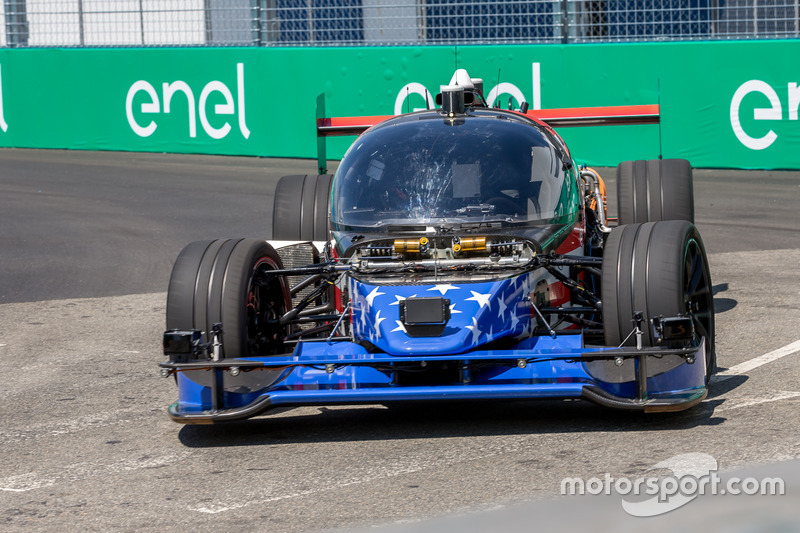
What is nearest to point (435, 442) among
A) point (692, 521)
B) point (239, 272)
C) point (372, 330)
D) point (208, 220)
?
point (372, 330)

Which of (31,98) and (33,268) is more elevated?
(31,98)

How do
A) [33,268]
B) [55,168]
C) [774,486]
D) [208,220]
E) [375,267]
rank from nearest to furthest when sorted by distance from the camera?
[774,486]
[375,267]
[33,268]
[208,220]
[55,168]

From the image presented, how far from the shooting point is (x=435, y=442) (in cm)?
561

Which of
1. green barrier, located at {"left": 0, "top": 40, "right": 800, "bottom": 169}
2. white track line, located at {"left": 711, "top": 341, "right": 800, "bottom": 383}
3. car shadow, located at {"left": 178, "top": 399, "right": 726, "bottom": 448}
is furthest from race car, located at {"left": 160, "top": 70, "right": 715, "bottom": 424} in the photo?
green barrier, located at {"left": 0, "top": 40, "right": 800, "bottom": 169}

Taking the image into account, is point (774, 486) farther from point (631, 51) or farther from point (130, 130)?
point (130, 130)

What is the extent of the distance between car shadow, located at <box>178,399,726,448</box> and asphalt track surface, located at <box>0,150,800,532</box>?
2 centimetres

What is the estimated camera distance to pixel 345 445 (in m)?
5.68

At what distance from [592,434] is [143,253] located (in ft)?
23.9

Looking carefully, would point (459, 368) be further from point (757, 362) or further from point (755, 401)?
point (757, 362)

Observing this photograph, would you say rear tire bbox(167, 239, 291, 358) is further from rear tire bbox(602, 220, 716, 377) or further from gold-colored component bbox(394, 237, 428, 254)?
rear tire bbox(602, 220, 716, 377)

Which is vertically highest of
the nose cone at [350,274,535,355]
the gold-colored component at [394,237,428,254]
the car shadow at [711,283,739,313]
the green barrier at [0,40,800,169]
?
the green barrier at [0,40,800,169]

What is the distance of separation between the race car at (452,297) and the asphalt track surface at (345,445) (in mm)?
235

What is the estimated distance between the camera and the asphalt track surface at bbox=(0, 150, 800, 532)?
4.55 metres

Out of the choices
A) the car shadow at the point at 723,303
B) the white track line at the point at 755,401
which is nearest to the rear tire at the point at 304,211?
the car shadow at the point at 723,303
